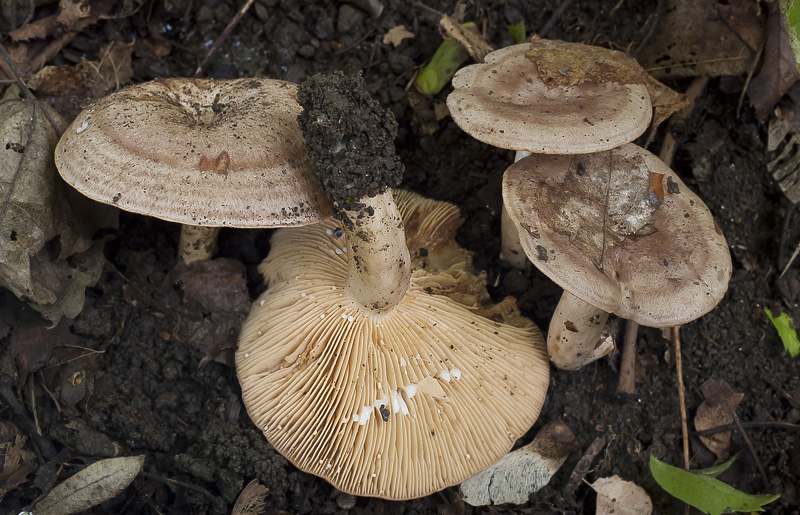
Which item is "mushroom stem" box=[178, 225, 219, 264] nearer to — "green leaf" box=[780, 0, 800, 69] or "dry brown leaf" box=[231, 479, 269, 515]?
"dry brown leaf" box=[231, 479, 269, 515]

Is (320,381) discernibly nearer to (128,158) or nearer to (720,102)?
(128,158)

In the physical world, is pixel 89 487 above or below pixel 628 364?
below

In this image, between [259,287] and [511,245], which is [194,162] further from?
[511,245]

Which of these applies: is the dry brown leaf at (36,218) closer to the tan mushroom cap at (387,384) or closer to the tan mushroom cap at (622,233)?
the tan mushroom cap at (387,384)

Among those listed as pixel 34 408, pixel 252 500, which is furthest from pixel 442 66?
pixel 34 408

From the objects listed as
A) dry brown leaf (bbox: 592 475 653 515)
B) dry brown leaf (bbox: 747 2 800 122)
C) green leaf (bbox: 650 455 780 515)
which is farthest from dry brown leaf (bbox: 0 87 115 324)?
dry brown leaf (bbox: 747 2 800 122)

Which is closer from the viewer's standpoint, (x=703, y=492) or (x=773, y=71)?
(x=703, y=492)

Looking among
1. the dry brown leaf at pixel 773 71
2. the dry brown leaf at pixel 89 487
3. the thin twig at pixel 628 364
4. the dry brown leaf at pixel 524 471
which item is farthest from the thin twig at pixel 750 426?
the dry brown leaf at pixel 89 487
